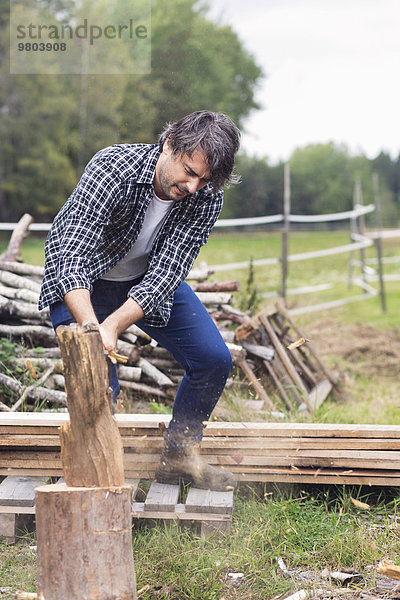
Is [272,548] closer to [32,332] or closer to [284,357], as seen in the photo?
[284,357]

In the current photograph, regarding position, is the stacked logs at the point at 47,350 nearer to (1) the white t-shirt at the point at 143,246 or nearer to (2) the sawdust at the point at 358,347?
(1) the white t-shirt at the point at 143,246

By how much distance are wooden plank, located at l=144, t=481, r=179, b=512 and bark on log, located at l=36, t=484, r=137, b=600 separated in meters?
0.71

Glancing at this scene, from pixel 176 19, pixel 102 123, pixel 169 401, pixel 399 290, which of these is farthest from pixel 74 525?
pixel 176 19

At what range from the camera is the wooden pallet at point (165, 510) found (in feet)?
8.95

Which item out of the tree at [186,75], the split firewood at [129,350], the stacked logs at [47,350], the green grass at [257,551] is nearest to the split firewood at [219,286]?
the stacked logs at [47,350]

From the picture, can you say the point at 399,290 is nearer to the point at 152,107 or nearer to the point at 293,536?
the point at 152,107

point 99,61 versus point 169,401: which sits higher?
point 99,61

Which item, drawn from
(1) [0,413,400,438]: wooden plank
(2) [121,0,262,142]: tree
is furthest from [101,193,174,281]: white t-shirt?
(2) [121,0,262,142]: tree

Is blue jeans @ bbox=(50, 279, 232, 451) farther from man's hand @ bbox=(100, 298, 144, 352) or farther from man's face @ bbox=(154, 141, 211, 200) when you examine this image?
man's face @ bbox=(154, 141, 211, 200)

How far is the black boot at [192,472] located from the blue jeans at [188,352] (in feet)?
0.18

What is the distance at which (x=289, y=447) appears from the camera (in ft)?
10.1

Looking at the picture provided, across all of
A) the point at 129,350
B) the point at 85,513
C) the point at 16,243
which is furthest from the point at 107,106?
the point at 85,513

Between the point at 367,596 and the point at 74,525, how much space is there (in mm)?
1177

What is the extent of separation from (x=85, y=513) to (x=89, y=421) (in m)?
0.30
